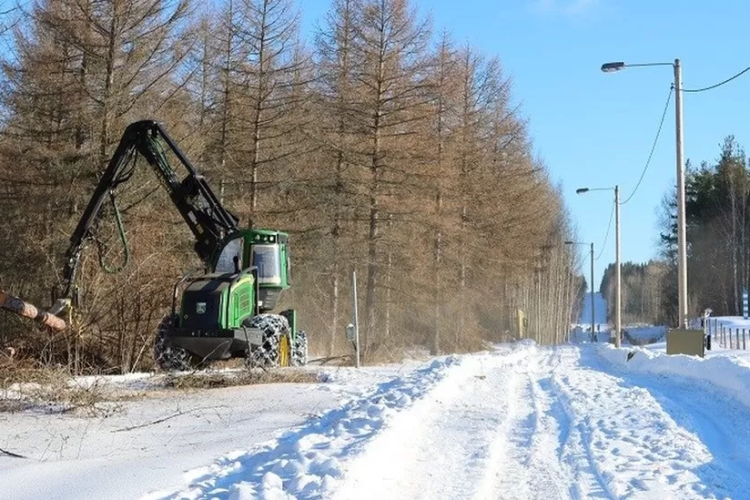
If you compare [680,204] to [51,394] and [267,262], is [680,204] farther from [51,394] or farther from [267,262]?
[51,394]

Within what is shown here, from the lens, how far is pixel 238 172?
29.3 m

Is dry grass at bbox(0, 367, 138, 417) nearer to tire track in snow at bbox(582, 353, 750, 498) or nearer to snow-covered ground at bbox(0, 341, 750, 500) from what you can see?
snow-covered ground at bbox(0, 341, 750, 500)

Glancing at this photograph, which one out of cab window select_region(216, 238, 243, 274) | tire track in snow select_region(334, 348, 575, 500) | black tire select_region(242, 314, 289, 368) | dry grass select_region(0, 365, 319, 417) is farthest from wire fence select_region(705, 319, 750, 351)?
dry grass select_region(0, 365, 319, 417)

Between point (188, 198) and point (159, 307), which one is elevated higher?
point (188, 198)

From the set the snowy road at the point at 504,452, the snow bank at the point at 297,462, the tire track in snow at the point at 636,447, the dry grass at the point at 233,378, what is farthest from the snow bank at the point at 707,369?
the dry grass at the point at 233,378

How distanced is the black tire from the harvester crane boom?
1.98 metres

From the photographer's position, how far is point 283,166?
30.4 meters

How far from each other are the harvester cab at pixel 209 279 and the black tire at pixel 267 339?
20 mm

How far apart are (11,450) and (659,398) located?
8924 mm

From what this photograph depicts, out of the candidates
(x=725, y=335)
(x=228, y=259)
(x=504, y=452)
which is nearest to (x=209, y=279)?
(x=228, y=259)

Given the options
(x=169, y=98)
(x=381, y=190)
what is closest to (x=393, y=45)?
(x=381, y=190)

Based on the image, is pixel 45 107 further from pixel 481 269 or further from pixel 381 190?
pixel 481 269

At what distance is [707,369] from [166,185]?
37.5 ft

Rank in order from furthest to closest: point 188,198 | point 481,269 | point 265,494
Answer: point 481,269, point 188,198, point 265,494
